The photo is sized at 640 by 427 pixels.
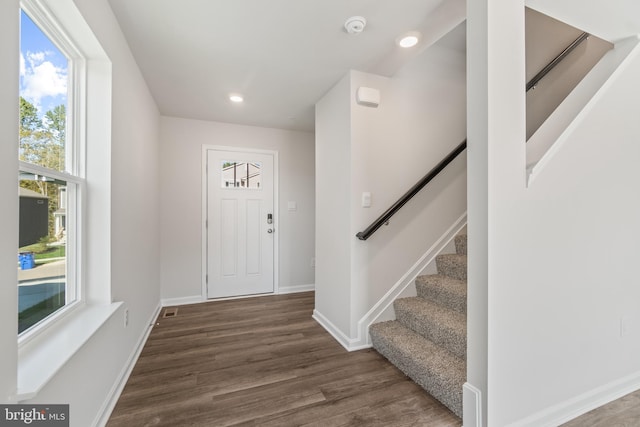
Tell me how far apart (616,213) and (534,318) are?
90cm

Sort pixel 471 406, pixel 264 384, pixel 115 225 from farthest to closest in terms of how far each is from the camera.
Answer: pixel 264 384
pixel 115 225
pixel 471 406

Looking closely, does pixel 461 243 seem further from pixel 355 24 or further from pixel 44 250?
pixel 44 250

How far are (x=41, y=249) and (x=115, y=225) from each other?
0.47m

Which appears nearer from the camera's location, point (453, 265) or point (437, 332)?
point (437, 332)

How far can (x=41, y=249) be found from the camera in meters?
1.18

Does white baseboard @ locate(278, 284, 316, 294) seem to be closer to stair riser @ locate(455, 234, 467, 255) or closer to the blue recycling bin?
stair riser @ locate(455, 234, 467, 255)

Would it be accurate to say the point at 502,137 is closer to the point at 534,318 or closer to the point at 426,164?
the point at 534,318

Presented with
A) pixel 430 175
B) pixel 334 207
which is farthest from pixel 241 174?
pixel 430 175

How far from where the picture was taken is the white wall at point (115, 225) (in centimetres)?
80

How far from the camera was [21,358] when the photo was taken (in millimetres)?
1000

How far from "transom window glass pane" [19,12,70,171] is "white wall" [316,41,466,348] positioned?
181 cm

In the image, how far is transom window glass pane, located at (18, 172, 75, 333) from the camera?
3.48 feet

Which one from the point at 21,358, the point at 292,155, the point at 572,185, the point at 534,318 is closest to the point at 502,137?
the point at 572,185

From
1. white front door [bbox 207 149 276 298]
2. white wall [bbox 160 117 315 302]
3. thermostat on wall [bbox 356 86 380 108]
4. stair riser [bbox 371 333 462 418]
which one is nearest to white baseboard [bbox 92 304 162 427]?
white wall [bbox 160 117 315 302]
